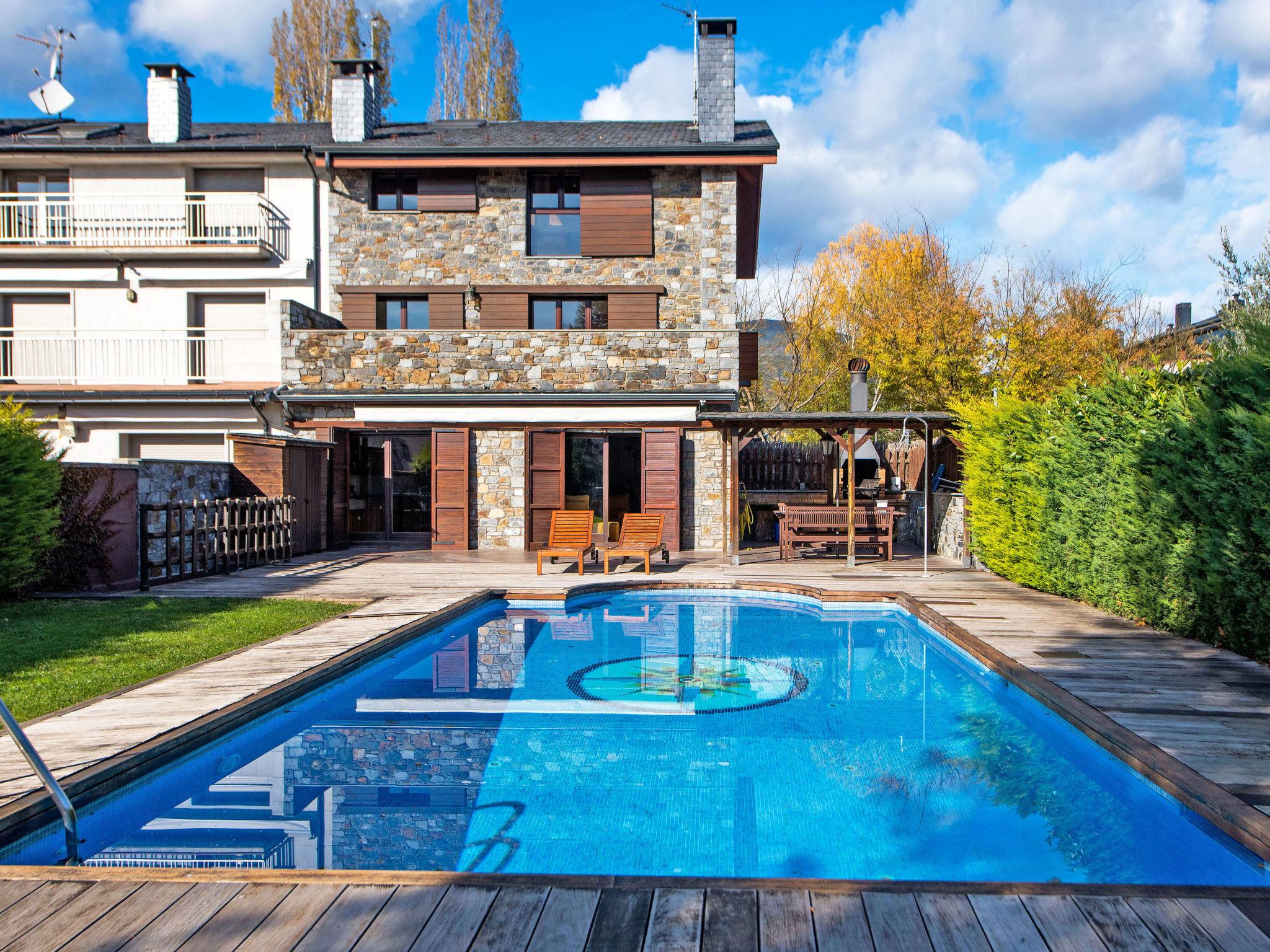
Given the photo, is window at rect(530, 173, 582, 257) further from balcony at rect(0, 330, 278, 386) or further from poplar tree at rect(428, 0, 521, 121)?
poplar tree at rect(428, 0, 521, 121)

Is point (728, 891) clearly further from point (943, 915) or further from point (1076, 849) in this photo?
point (1076, 849)

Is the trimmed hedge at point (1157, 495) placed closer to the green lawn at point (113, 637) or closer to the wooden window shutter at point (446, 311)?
the green lawn at point (113, 637)

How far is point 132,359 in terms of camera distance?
1552cm

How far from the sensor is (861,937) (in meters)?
2.19

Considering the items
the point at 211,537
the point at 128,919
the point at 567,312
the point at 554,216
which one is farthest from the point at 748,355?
the point at 128,919

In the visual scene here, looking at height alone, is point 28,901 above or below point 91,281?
below

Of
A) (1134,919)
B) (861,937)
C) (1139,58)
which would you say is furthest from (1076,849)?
(1139,58)

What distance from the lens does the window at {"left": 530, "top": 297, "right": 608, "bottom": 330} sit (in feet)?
51.6

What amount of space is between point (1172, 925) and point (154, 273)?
63.3 feet

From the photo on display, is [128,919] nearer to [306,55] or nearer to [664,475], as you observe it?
[664,475]

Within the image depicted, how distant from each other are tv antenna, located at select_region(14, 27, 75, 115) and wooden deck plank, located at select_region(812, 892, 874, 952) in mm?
25573

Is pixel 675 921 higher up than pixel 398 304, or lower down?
lower down

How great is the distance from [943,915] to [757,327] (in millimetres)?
→ 25372

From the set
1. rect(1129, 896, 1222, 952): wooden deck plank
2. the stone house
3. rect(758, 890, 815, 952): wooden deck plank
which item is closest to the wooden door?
the stone house
